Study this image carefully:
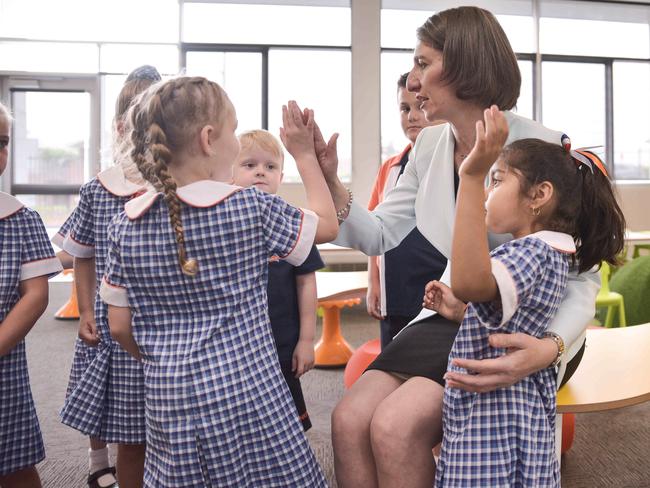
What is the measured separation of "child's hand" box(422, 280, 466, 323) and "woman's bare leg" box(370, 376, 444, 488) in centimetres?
18

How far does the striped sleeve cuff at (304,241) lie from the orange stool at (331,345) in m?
2.37

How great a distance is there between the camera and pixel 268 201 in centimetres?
109

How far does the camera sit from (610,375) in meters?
1.46

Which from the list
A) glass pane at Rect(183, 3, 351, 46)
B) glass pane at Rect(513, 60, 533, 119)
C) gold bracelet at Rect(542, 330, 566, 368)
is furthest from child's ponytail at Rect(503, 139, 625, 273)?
glass pane at Rect(513, 60, 533, 119)

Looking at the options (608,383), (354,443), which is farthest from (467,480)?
(608,383)

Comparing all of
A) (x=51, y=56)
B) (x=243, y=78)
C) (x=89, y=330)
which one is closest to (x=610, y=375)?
(x=89, y=330)

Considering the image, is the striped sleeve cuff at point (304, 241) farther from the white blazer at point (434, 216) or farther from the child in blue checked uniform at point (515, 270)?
the white blazer at point (434, 216)

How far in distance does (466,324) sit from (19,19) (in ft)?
18.7

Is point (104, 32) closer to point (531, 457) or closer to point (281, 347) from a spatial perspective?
point (281, 347)

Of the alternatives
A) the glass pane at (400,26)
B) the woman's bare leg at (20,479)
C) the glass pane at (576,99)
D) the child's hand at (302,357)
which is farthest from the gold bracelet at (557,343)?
the glass pane at (576,99)

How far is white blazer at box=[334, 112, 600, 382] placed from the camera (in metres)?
1.18

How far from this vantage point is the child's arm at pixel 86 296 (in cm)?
160

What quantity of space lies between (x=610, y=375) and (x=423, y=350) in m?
0.52

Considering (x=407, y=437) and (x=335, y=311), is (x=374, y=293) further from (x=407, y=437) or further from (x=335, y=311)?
(x=407, y=437)
